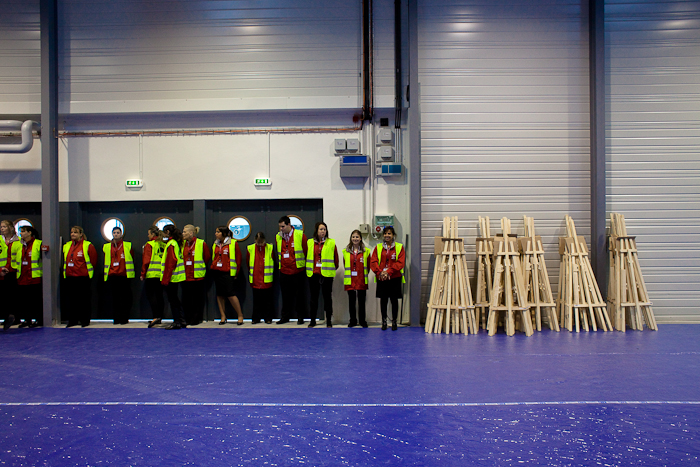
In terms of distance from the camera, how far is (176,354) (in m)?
6.16

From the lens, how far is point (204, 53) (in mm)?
8805

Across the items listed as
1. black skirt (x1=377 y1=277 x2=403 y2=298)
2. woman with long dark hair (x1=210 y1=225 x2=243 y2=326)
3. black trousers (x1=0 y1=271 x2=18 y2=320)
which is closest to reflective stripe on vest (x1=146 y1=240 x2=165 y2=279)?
woman with long dark hair (x1=210 y1=225 x2=243 y2=326)

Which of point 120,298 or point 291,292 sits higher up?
point 291,292

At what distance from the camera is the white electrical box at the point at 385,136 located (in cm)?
859

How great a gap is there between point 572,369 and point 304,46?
7.27 meters

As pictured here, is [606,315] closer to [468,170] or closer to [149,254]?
[468,170]

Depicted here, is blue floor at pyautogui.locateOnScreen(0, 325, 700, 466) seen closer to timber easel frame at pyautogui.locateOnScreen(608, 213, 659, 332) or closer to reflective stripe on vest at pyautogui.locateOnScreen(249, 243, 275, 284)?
timber easel frame at pyautogui.locateOnScreen(608, 213, 659, 332)

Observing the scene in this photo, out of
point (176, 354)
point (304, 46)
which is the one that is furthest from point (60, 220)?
point (304, 46)

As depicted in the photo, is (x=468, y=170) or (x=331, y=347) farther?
(x=468, y=170)

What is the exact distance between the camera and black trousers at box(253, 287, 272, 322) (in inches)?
339

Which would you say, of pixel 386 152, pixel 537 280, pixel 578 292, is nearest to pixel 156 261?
pixel 386 152

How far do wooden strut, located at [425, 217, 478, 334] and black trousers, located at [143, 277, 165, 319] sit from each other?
505 cm

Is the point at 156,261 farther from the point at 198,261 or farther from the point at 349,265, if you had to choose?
the point at 349,265

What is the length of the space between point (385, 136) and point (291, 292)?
11.6 ft
